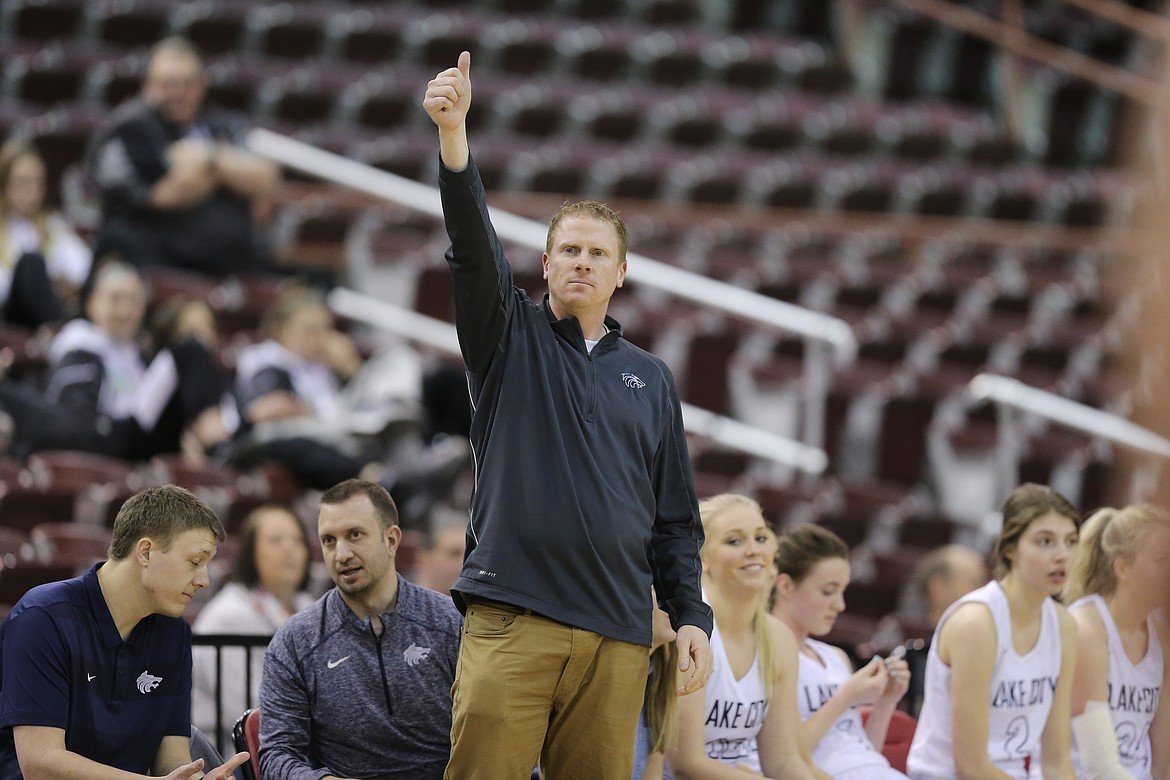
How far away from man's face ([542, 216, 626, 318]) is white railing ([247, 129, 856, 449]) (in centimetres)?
479

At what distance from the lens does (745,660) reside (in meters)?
3.91

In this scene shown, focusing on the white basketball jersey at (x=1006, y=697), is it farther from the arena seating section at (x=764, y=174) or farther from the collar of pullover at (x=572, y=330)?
the arena seating section at (x=764, y=174)

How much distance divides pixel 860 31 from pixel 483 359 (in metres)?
10.6

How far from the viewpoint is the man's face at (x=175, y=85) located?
25.2 ft

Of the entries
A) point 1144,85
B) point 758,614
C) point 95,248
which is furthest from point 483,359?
point 1144,85

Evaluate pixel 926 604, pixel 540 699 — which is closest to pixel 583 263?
pixel 540 699

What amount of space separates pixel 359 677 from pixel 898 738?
1.70m

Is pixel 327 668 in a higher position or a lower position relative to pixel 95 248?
lower

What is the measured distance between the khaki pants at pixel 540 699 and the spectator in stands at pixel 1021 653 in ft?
4.50

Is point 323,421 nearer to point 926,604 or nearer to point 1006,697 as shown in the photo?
point 926,604

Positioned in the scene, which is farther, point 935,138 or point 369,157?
point 935,138

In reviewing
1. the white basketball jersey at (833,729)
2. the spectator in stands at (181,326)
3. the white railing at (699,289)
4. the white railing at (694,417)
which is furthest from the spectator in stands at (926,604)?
the spectator in stands at (181,326)

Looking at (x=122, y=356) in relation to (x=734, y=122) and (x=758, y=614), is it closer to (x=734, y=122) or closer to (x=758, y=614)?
(x=758, y=614)

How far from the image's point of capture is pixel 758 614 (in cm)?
395
